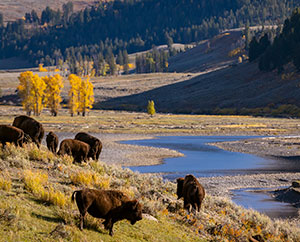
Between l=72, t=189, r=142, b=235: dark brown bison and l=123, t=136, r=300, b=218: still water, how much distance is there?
11.3 m

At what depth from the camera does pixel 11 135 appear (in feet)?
48.8

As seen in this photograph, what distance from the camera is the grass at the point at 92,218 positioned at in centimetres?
870

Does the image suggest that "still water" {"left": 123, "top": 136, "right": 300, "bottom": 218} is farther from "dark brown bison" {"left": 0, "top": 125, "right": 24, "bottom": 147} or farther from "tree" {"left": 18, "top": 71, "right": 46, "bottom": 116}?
"tree" {"left": 18, "top": 71, "right": 46, "bottom": 116}

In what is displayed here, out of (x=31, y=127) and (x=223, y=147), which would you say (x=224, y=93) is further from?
(x=31, y=127)

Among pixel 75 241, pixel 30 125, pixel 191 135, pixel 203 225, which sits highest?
pixel 30 125

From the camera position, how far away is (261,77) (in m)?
135

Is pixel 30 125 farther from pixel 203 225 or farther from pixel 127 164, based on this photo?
pixel 127 164

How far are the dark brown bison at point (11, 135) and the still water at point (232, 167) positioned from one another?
420 inches

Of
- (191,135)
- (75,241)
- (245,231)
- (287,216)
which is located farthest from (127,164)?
(191,135)

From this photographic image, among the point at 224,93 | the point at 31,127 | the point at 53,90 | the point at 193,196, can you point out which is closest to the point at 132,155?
the point at 31,127

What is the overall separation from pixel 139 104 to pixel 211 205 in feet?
419

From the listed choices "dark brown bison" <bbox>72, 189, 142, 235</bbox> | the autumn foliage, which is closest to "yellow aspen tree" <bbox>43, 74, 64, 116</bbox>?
the autumn foliage

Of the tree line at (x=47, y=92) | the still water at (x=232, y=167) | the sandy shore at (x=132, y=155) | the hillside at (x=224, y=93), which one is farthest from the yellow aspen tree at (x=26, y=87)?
the hillside at (x=224, y=93)

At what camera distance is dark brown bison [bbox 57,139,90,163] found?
15.6 metres
